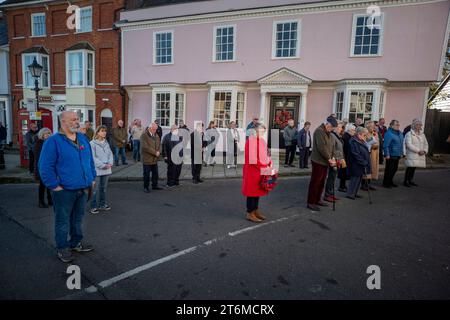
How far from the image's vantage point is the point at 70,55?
1889cm

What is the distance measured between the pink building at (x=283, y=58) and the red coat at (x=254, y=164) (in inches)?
362

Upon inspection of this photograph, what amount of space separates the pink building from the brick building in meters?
1.52

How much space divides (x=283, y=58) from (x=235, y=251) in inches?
467

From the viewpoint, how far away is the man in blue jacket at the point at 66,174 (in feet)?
11.9

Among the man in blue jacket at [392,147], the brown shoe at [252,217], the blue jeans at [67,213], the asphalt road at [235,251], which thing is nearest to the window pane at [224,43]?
the man in blue jacket at [392,147]

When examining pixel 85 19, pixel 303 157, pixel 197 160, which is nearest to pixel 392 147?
pixel 303 157

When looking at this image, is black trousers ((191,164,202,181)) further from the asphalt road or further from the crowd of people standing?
the asphalt road

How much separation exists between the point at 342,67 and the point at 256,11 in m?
5.09

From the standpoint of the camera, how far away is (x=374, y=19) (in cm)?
1226

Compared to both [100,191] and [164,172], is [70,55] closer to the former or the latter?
[164,172]

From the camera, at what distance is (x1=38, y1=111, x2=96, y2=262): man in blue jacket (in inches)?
143
